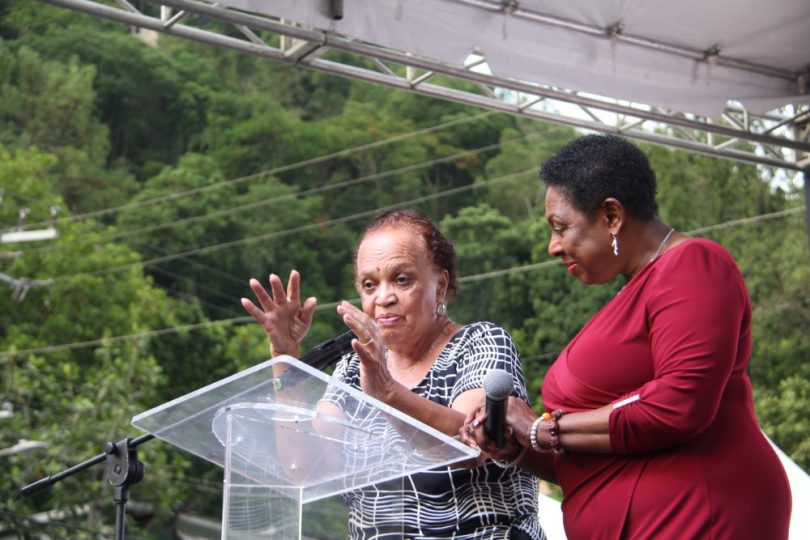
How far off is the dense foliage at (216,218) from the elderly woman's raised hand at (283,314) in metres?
13.1

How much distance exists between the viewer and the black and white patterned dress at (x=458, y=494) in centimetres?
243

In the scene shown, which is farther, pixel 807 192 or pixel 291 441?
pixel 807 192

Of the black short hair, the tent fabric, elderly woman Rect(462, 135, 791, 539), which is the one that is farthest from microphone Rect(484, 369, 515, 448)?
the tent fabric

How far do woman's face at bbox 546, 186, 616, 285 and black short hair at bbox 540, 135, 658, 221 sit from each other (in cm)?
2

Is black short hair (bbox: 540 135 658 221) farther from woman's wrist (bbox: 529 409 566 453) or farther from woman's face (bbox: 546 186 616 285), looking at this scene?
woman's wrist (bbox: 529 409 566 453)

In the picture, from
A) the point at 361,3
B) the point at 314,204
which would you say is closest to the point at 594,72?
the point at 361,3

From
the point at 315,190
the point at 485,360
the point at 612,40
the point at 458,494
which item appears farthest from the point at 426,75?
the point at 315,190

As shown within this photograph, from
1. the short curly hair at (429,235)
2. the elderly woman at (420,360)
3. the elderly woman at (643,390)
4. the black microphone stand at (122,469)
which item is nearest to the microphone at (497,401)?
the elderly woman at (643,390)

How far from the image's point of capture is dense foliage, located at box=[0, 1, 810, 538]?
19375mm

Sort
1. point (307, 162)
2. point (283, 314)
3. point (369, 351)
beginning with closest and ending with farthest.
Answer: point (369, 351)
point (283, 314)
point (307, 162)

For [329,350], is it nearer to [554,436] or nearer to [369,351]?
[369,351]

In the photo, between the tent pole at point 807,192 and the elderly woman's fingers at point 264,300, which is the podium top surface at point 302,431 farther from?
the tent pole at point 807,192

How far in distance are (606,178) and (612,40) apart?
3408 millimetres

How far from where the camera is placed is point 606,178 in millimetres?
2486
